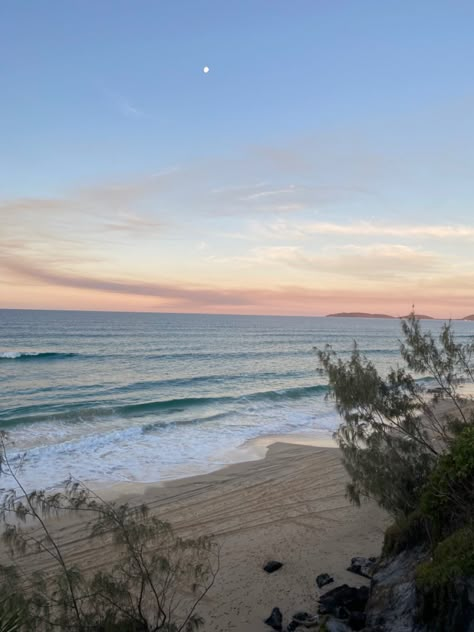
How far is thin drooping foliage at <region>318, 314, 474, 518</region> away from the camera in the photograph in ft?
31.1

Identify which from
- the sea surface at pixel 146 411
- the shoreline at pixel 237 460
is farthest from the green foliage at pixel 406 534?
the shoreline at pixel 237 460

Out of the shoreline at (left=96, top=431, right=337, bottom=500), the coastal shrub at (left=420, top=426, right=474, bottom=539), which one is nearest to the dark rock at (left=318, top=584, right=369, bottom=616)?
the coastal shrub at (left=420, top=426, right=474, bottom=539)

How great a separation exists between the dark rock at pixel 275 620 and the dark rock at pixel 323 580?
130 centimetres

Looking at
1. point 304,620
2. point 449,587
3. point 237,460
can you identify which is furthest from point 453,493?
point 237,460

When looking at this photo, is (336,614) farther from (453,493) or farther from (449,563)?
(449,563)

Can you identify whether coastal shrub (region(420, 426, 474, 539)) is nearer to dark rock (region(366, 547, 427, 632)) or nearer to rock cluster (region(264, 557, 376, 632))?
dark rock (region(366, 547, 427, 632))

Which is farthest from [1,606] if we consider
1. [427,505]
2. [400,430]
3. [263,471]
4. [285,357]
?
[285,357]

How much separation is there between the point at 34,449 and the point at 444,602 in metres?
16.8

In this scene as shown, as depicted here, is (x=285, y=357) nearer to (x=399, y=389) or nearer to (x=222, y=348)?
(x=222, y=348)

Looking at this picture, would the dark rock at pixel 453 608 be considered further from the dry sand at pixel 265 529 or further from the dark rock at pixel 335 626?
the dry sand at pixel 265 529

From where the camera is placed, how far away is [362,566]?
9.26 m

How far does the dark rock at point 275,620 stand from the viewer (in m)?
7.52

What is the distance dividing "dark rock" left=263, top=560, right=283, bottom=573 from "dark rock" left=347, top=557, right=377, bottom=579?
56.3 inches

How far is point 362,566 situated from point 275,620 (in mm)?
2470
